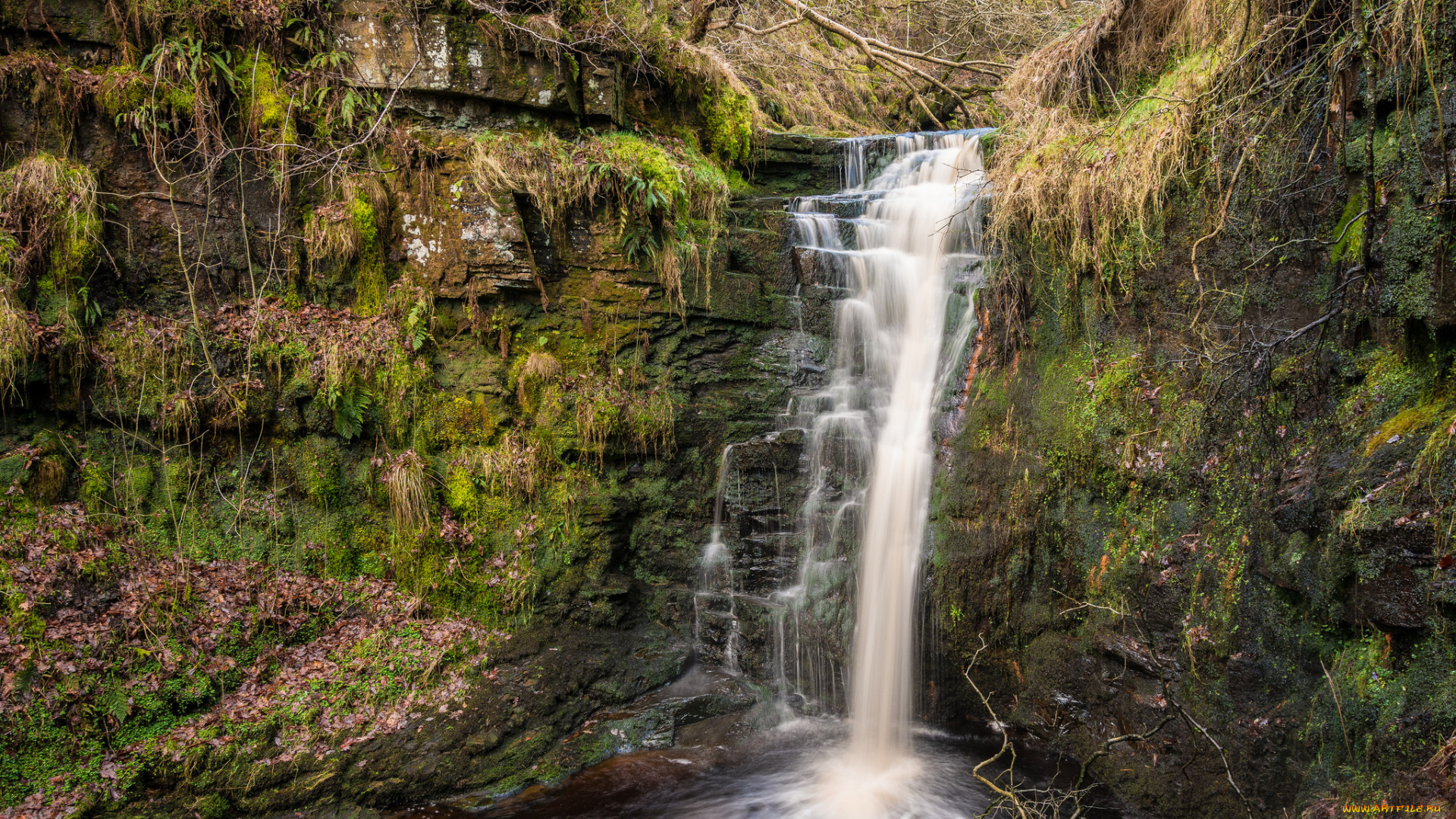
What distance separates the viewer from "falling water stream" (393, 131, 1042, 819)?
4.77 meters

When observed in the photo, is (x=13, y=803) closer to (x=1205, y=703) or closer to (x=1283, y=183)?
(x=1205, y=703)

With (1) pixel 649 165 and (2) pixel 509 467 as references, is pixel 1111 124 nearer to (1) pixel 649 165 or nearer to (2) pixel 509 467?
(1) pixel 649 165

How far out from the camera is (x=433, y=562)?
5.90m

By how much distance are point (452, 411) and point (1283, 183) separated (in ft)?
19.9

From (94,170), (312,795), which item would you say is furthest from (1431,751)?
(94,170)

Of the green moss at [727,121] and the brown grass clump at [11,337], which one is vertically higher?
the green moss at [727,121]

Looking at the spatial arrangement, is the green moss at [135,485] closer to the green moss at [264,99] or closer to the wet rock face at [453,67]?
the green moss at [264,99]

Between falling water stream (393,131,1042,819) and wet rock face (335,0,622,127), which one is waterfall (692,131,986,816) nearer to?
falling water stream (393,131,1042,819)

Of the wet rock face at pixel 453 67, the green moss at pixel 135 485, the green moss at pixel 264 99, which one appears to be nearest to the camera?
the green moss at pixel 135 485

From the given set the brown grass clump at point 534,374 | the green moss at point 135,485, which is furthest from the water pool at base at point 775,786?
the green moss at point 135,485

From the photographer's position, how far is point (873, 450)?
6082 mm

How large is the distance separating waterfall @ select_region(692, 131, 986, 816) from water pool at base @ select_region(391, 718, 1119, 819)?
0.13 feet

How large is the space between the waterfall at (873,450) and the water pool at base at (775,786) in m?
0.04

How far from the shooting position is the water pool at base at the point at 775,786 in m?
4.57
